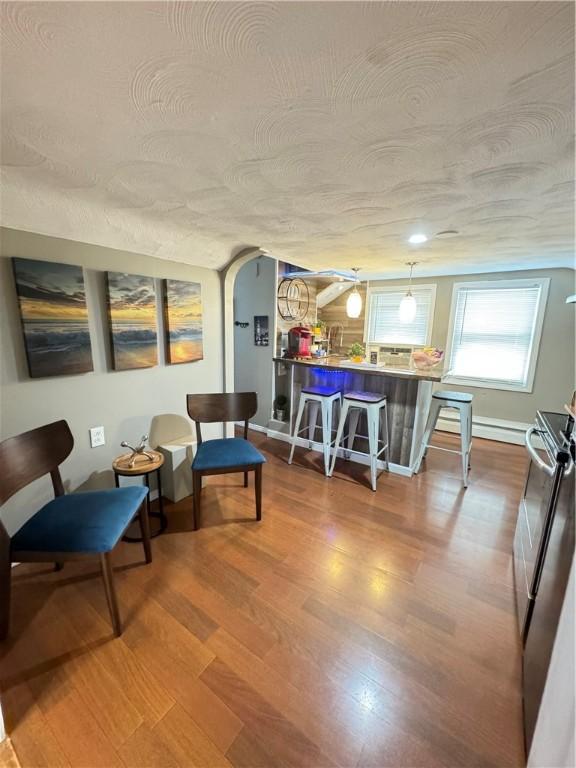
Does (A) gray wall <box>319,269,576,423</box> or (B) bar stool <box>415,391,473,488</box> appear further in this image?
(A) gray wall <box>319,269,576,423</box>

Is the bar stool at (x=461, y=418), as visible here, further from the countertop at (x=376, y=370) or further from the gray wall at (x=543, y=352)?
the gray wall at (x=543, y=352)

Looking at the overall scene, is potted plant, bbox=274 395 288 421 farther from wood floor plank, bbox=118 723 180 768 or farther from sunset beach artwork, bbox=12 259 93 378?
wood floor plank, bbox=118 723 180 768

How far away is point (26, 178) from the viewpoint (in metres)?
1.38

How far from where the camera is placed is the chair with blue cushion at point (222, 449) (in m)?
2.09

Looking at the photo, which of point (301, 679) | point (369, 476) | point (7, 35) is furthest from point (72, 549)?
point (369, 476)

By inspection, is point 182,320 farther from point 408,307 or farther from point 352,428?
point 408,307

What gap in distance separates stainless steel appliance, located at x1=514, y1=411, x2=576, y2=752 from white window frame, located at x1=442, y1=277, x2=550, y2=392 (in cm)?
170

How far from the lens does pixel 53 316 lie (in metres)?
1.73

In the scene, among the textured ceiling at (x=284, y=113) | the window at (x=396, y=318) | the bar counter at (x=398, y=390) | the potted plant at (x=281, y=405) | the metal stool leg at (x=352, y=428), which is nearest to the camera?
the textured ceiling at (x=284, y=113)

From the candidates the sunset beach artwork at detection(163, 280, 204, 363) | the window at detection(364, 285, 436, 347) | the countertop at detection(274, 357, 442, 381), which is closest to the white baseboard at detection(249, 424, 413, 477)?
the countertop at detection(274, 357, 442, 381)

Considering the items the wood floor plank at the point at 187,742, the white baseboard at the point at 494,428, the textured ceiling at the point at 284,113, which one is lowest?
the wood floor plank at the point at 187,742

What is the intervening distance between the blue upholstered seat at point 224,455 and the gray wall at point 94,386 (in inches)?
19.8

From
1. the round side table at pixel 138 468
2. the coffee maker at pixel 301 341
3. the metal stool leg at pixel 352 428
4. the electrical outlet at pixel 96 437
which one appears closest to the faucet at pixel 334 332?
the coffee maker at pixel 301 341

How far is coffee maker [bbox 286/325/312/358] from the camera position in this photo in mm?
3689
